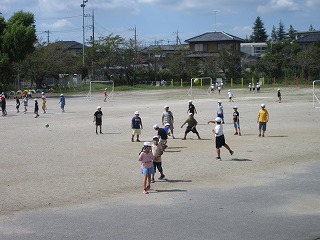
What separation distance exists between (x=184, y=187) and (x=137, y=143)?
8.32m

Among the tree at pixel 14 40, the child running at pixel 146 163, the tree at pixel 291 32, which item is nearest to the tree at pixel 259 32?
the tree at pixel 291 32

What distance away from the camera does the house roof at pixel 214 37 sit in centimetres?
8781

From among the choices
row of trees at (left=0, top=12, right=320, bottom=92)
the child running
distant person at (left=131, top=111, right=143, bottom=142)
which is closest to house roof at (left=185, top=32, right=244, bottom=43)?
row of trees at (left=0, top=12, right=320, bottom=92)

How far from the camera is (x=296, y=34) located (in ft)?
467

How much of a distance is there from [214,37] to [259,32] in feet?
210

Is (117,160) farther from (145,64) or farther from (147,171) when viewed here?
(145,64)

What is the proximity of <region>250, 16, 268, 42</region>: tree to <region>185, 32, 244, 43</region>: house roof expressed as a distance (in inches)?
2388

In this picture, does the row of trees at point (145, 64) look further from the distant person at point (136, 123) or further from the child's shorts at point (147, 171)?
the child's shorts at point (147, 171)

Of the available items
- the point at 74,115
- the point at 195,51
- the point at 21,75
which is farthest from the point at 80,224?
the point at 195,51

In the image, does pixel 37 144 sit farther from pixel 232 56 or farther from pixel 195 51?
pixel 195 51

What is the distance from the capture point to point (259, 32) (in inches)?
5876

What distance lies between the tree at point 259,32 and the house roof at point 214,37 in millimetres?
60644

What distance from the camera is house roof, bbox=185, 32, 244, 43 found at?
288 feet

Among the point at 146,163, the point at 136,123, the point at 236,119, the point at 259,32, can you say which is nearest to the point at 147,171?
the point at 146,163
